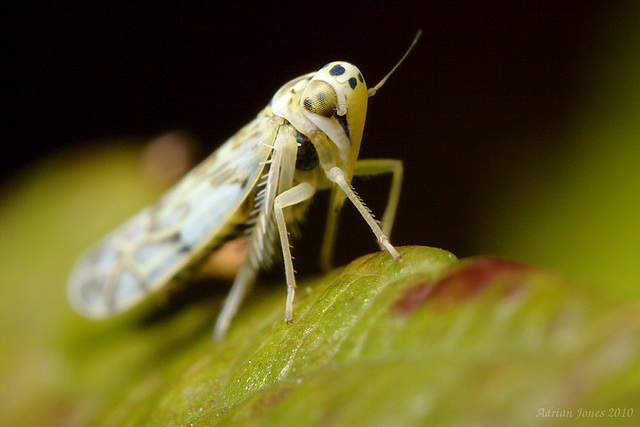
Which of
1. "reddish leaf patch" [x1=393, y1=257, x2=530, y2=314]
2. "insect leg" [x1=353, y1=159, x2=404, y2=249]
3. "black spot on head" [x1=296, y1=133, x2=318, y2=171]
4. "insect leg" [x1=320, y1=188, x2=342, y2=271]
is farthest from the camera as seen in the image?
"insect leg" [x1=353, y1=159, x2=404, y2=249]

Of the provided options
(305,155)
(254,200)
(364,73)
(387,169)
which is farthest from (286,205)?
(364,73)

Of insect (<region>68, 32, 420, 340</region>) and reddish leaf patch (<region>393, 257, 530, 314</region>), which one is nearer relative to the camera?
reddish leaf patch (<region>393, 257, 530, 314</region>)

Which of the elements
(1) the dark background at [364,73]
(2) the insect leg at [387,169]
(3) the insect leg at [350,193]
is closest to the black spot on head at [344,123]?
(3) the insect leg at [350,193]

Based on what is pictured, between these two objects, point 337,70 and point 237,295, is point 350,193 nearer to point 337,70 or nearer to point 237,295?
point 337,70

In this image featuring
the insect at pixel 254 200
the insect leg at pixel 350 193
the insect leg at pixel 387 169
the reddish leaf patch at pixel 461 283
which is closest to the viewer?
the reddish leaf patch at pixel 461 283

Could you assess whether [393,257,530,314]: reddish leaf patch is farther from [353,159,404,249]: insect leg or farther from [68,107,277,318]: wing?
[353,159,404,249]: insect leg

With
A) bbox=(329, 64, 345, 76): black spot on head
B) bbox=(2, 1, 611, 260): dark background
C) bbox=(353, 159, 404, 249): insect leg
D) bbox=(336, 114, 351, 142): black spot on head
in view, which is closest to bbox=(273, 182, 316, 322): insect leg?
bbox=(336, 114, 351, 142): black spot on head

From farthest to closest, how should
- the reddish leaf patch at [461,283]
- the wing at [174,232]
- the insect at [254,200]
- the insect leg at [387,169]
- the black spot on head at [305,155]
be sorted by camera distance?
1. the insect leg at [387,169]
2. the wing at [174,232]
3. the black spot on head at [305,155]
4. the insect at [254,200]
5. the reddish leaf patch at [461,283]

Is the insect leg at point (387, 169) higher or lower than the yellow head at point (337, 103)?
lower

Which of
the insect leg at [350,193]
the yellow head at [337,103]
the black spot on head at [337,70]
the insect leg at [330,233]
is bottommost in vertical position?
the insect leg at [330,233]

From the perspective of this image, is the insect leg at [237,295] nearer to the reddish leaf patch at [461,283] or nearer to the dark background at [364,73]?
the dark background at [364,73]

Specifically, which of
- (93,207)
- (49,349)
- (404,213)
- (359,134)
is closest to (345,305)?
(359,134)
